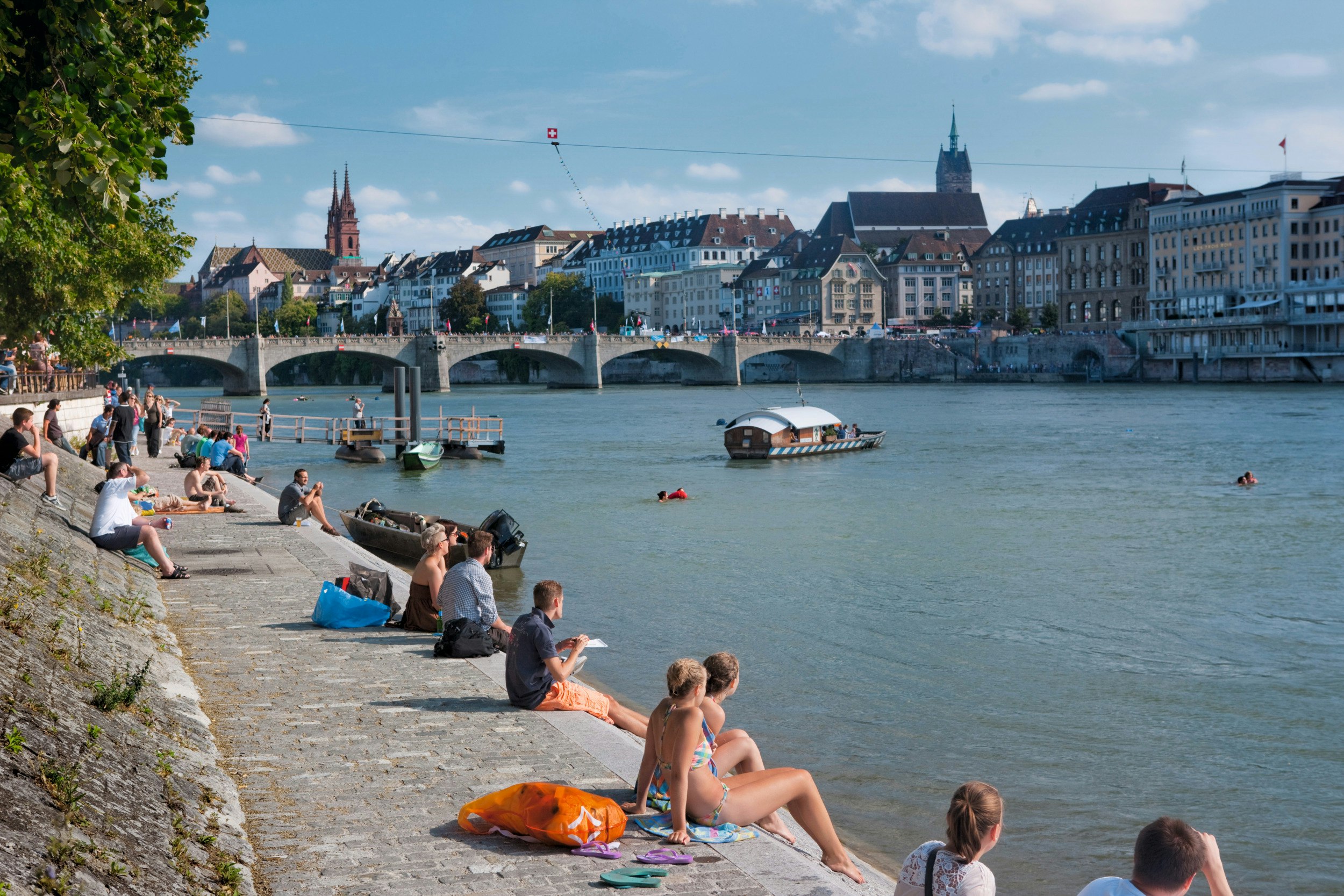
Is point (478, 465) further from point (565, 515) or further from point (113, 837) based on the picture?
point (113, 837)

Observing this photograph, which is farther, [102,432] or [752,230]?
[752,230]

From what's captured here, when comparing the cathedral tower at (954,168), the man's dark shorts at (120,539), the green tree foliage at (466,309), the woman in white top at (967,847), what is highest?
the cathedral tower at (954,168)

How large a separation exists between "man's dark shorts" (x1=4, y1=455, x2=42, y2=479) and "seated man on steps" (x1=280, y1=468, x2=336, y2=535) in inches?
146

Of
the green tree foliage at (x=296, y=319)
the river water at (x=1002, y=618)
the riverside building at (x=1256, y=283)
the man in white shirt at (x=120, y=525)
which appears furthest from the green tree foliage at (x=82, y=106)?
the green tree foliage at (x=296, y=319)

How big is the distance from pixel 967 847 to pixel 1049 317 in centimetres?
11889

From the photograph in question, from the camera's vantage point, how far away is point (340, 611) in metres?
11.3

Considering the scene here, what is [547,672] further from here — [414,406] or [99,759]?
[414,406]

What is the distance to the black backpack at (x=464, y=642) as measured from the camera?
10211 mm

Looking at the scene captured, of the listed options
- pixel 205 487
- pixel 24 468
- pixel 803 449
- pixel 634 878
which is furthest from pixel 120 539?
pixel 803 449

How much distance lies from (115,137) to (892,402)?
75.1 m

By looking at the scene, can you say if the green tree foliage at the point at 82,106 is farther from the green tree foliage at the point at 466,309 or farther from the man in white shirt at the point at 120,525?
the green tree foliage at the point at 466,309

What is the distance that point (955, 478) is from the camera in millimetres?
37500

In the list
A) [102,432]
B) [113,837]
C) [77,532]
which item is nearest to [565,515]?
[102,432]

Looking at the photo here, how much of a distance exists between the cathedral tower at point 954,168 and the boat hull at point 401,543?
174 metres
